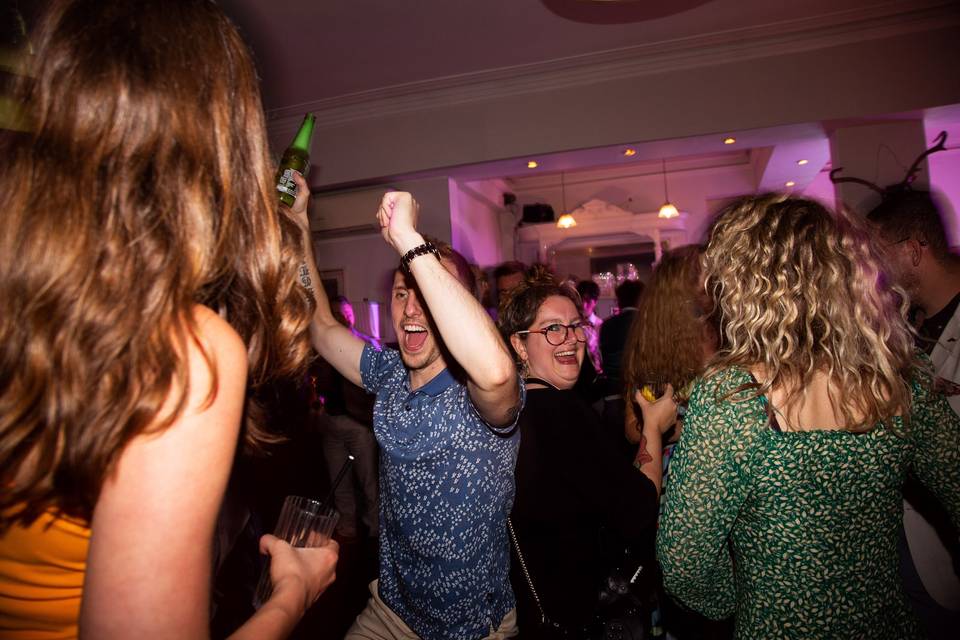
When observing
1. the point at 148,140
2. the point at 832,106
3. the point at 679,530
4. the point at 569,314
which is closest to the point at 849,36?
the point at 832,106

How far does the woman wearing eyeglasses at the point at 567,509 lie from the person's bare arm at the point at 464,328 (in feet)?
1.71

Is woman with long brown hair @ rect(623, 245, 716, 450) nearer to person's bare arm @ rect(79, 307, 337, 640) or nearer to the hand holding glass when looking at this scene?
the hand holding glass

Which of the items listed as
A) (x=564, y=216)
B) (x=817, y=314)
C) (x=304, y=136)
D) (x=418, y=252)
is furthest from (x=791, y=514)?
(x=564, y=216)

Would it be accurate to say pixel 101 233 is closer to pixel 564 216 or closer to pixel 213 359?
pixel 213 359

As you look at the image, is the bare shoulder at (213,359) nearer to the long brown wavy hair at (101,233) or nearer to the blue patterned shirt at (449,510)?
the long brown wavy hair at (101,233)

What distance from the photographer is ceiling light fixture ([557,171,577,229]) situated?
301 inches

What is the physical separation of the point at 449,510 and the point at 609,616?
0.67 meters

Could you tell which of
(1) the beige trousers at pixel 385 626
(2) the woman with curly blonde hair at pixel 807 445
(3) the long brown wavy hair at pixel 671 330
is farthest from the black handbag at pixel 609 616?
(3) the long brown wavy hair at pixel 671 330

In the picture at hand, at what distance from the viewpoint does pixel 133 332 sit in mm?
595

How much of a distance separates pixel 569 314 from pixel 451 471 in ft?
3.01

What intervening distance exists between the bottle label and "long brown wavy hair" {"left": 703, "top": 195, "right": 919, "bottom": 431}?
1.29m

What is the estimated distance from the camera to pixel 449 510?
1.38 m

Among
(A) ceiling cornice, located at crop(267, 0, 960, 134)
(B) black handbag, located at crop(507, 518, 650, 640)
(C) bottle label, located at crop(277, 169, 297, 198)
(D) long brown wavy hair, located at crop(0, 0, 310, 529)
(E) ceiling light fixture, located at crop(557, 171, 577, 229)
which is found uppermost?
(A) ceiling cornice, located at crop(267, 0, 960, 134)

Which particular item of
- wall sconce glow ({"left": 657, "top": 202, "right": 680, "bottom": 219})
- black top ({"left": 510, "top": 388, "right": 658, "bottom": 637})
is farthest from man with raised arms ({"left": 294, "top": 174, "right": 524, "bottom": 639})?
wall sconce glow ({"left": 657, "top": 202, "right": 680, "bottom": 219})
